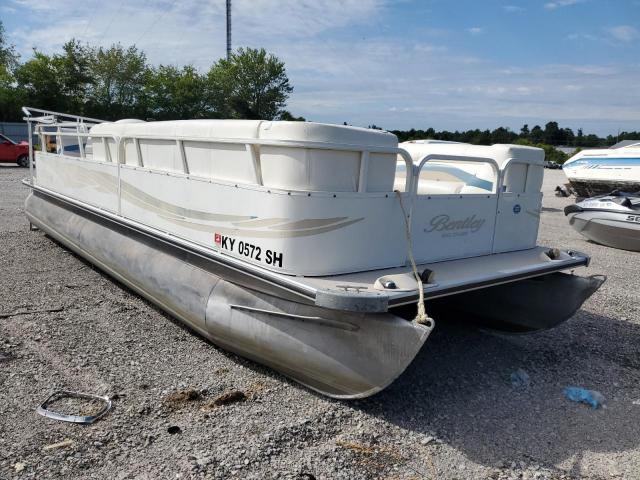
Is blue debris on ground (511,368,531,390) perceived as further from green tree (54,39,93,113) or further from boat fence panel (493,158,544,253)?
green tree (54,39,93,113)

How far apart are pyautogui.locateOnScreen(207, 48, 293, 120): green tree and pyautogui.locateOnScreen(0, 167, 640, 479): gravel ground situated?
35410mm

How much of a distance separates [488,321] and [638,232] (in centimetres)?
585

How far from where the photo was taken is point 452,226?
155 inches

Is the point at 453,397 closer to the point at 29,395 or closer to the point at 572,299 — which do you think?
the point at 572,299

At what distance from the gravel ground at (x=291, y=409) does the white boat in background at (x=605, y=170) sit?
8.90 m

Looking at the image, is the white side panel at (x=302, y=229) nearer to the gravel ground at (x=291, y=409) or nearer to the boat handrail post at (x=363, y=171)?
the boat handrail post at (x=363, y=171)

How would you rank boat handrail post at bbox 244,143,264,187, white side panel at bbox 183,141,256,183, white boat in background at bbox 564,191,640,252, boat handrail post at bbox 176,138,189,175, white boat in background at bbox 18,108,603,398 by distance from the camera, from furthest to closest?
white boat in background at bbox 564,191,640,252, boat handrail post at bbox 176,138,189,175, white side panel at bbox 183,141,256,183, boat handrail post at bbox 244,143,264,187, white boat in background at bbox 18,108,603,398

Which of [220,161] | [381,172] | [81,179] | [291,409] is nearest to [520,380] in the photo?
[291,409]

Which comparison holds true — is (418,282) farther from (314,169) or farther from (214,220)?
(214,220)

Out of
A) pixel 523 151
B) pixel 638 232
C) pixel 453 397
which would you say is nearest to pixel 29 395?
pixel 453 397

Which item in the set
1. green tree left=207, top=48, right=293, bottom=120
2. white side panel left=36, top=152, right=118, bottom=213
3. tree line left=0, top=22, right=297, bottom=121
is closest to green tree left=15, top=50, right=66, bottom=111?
tree line left=0, top=22, right=297, bottom=121

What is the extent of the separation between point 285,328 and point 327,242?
61 cm

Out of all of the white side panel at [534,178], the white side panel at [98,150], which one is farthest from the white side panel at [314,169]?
the white side panel at [98,150]

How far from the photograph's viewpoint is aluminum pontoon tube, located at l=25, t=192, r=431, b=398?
297 centimetres
